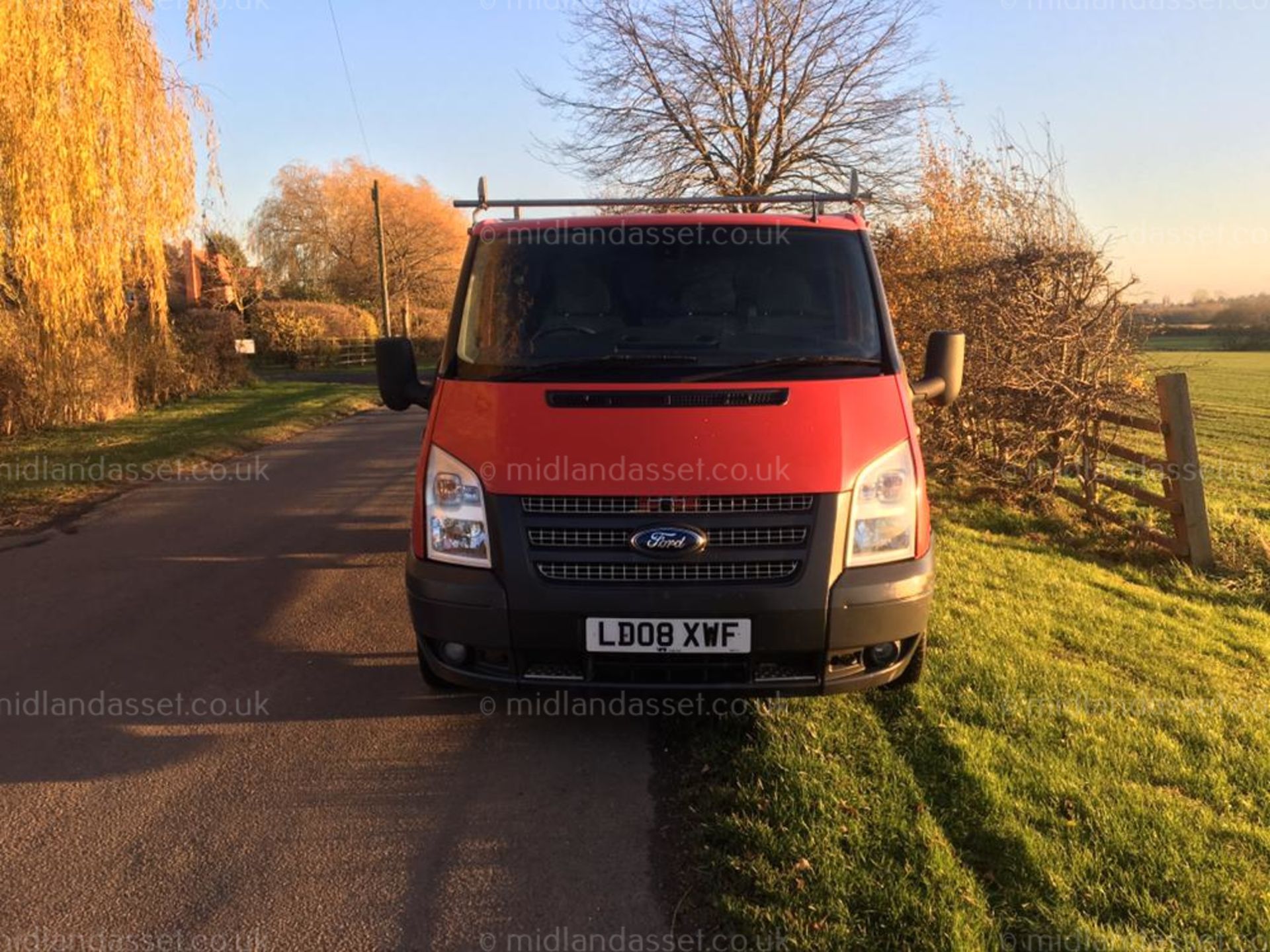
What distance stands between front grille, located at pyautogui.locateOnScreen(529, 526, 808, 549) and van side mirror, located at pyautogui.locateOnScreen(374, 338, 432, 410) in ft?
4.34

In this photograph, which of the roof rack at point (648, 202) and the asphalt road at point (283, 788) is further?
the roof rack at point (648, 202)

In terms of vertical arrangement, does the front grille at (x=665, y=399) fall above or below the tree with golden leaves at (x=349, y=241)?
below

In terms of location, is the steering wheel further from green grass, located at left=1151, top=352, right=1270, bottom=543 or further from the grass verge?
green grass, located at left=1151, top=352, right=1270, bottom=543

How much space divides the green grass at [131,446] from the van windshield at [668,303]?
21.1 ft

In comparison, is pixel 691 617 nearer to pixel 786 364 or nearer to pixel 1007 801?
pixel 786 364

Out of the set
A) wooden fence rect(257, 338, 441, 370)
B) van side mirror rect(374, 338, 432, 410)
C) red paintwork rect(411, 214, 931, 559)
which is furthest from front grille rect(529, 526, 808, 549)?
wooden fence rect(257, 338, 441, 370)

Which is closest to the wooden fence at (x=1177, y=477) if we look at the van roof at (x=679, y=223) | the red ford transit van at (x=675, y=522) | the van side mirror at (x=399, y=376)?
the van roof at (x=679, y=223)

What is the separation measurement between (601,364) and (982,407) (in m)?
6.68

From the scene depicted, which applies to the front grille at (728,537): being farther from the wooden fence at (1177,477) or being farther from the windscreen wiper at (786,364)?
the wooden fence at (1177,477)

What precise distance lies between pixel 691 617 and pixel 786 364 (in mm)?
1228

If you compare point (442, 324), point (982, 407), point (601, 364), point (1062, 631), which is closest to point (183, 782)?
point (601, 364)

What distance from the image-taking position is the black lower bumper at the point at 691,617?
125 inches

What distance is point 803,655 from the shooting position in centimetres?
326

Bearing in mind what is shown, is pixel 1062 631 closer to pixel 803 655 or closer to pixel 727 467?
pixel 803 655
